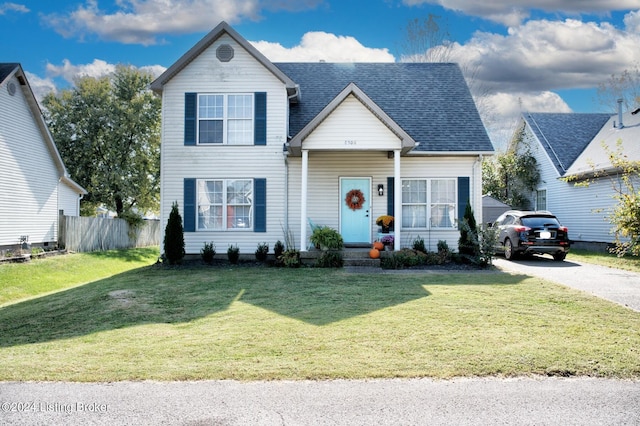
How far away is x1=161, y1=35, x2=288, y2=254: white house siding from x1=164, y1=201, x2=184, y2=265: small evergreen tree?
1.00 metres

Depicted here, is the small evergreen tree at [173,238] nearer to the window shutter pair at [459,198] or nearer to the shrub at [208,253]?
the shrub at [208,253]

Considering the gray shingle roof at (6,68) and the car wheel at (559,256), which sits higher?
the gray shingle roof at (6,68)

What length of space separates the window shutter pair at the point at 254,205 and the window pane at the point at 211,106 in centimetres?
221

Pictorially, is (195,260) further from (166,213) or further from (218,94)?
(218,94)

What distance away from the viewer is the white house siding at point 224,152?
52.5ft

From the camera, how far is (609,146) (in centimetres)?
2209

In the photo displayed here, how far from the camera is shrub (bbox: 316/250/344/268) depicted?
14292 mm

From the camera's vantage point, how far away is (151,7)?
57.1 feet

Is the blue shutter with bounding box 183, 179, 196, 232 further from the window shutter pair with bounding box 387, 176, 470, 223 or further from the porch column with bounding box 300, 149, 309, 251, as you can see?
the window shutter pair with bounding box 387, 176, 470, 223

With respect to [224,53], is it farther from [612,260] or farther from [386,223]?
[612,260]

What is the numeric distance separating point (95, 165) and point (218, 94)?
21.6m

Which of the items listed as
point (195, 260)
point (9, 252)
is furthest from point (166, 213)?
point (9, 252)

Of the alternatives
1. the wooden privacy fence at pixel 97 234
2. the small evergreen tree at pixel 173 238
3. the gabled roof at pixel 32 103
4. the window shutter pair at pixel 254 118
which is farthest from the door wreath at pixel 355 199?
the wooden privacy fence at pixel 97 234

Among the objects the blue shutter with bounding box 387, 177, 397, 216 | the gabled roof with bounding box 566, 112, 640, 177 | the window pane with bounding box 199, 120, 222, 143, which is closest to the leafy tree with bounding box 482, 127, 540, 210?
the gabled roof with bounding box 566, 112, 640, 177
